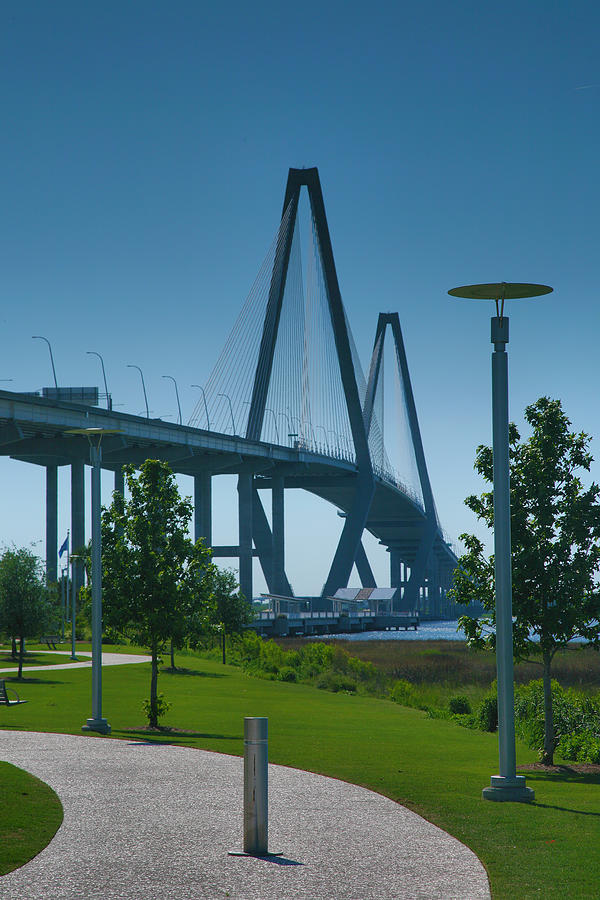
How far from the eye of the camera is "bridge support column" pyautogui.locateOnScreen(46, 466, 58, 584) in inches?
3209

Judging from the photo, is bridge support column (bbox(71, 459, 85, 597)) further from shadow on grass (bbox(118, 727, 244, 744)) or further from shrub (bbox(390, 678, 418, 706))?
shadow on grass (bbox(118, 727, 244, 744))

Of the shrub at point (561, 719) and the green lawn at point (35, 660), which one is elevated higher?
the shrub at point (561, 719)

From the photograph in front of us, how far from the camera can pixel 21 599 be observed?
1633 inches

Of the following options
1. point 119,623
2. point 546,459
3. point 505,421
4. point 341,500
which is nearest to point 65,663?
point 119,623

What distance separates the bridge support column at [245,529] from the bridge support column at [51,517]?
14.9 metres

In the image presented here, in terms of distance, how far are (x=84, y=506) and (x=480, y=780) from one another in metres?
63.1

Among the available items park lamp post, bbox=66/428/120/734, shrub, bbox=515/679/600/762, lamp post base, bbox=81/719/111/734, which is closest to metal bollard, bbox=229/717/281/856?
shrub, bbox=515/679/600/762

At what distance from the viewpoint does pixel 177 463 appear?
85688 mm

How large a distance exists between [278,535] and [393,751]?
240 feet

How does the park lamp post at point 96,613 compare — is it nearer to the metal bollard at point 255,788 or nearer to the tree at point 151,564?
the tree at point 151,564

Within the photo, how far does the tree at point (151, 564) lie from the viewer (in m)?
23.8

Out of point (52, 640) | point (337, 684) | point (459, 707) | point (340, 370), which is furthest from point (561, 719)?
point (340, 370)

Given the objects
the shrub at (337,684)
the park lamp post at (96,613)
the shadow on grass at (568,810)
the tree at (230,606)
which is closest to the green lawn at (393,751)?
the shadow on grass at (568,810)

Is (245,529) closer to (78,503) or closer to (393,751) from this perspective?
(78,503)
